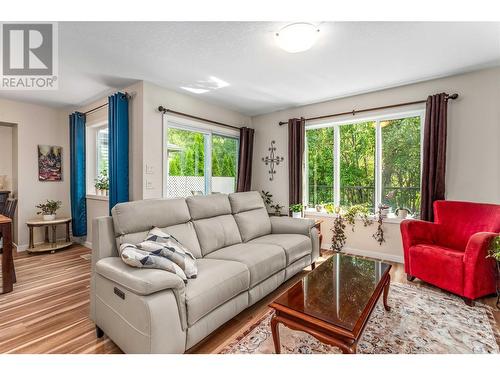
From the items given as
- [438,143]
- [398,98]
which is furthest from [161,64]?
[438,143]

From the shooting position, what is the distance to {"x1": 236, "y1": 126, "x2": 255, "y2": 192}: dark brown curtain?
15.1ft

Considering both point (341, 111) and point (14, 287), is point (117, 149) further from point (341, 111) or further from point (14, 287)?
point (341, 111)

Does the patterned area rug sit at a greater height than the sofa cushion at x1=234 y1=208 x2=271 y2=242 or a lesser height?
lesser

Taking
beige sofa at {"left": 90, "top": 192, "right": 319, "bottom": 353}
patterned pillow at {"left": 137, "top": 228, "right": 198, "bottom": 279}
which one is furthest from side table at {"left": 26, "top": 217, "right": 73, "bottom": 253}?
patterned pillow at {"left": 137, "top": 228, "right": 198, "bottom": 279}

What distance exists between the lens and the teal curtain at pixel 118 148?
3203 mm

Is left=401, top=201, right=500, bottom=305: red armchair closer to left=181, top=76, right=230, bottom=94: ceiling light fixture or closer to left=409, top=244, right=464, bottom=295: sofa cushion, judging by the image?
left=409, top=244, right=464, bottom=295: sofa cushion

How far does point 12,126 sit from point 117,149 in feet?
8.07

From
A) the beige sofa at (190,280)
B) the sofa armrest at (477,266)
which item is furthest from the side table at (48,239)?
the sofa armrest at (477,266)

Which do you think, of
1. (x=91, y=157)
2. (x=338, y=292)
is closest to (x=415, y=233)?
(x=338, y=292)

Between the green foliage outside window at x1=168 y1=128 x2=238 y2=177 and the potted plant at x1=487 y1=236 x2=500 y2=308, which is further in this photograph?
the green foliage outside window at x1=168 y1=128 x2=238 y2=177

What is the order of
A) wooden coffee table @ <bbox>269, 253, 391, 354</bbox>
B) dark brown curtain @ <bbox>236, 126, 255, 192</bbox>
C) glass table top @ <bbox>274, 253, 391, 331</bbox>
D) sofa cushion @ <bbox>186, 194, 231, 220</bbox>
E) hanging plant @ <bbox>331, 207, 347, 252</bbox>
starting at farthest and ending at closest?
dark brown curtain @ <bbox>236, 126, 255, 192</bbox> → hanging plant @ <bbox>331, 207, 347, 252</bbox> → sofa cushion @ <bbox>186, 194, 231, 220</bbox> → glass table top @ <bbox>274, 253, 391, 331</bbox> → wooden coffee table @ <bbox>269, 253, 391, 354</bbox>

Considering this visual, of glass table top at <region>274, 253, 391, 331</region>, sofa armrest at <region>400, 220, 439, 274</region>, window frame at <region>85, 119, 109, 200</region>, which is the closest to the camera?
glass table top at <region>274, 253, 391, 331</region>

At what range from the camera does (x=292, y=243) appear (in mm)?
2779

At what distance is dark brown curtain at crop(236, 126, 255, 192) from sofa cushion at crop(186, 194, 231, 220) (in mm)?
1535
